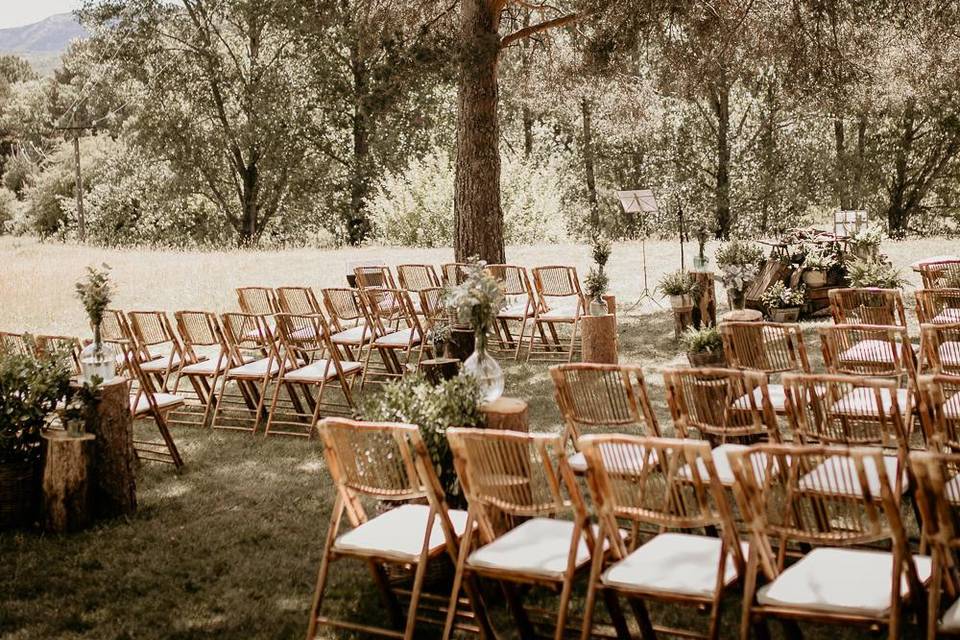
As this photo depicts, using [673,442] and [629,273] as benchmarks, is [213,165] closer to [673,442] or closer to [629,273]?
[629,273]

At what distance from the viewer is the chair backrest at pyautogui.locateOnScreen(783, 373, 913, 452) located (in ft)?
13.4

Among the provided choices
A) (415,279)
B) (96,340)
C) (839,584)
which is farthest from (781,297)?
(839,584)

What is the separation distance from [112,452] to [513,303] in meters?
5.99

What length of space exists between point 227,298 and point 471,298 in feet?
34.2

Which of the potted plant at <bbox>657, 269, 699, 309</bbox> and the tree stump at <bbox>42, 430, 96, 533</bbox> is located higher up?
the potted plant at <bbox>657, 269, 699, 309</bbox>

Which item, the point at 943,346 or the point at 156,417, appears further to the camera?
the point at 156,417

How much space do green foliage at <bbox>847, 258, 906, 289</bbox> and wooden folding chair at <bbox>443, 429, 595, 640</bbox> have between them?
798 centimetres

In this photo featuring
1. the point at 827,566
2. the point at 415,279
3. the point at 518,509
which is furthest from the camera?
the point at 415,279

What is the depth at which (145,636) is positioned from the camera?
14.5 feet

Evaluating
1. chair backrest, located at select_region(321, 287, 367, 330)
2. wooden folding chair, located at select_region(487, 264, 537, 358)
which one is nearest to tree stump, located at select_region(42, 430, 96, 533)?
chair backrest, located at select_region(321, 287, 367, 330)

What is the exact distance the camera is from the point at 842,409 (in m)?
4.96

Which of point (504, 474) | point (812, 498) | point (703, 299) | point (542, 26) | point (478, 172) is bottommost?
point (703, 299)

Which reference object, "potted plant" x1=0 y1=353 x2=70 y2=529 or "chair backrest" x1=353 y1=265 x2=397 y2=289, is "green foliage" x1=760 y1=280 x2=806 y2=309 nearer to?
"chair backrest" x1=353 y1=265 x2=397 y2=289

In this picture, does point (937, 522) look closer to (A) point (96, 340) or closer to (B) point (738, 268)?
(A) point (96, 340)
